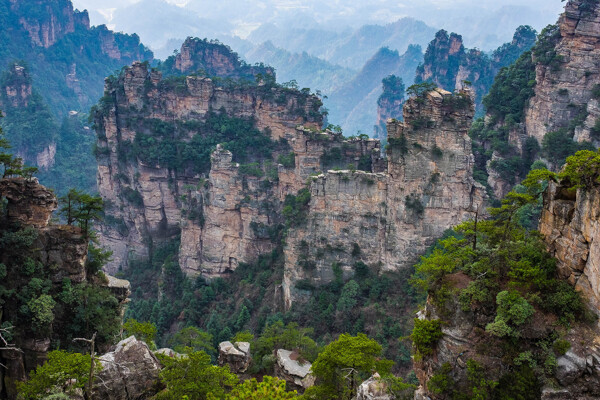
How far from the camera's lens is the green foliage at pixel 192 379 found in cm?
1587

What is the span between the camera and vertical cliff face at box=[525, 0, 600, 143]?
101 ft

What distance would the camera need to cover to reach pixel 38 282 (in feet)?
65.8

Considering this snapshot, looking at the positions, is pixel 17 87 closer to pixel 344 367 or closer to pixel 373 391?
pixel 344 367

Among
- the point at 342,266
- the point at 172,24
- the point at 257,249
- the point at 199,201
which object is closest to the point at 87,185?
the point at 199,201

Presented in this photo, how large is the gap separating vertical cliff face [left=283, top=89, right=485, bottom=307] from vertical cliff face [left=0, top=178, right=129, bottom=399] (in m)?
13.5

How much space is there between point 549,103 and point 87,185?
45.9 metres

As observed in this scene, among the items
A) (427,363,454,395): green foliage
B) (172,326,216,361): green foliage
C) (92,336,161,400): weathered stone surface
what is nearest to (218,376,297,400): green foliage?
(427,363,454,395): green foliage

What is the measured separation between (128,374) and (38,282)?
221 inches

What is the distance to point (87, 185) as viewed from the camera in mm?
59656

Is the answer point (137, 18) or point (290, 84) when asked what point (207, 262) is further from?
point (137, 18)

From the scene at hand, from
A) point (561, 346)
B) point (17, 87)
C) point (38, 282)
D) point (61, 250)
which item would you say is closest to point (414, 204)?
point (561, 346)

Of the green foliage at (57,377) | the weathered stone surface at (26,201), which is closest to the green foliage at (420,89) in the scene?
the weathered stone surface at (26,201)

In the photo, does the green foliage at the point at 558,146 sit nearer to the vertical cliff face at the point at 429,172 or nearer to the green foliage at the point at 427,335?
the vertical cliff face at the point at 429,172

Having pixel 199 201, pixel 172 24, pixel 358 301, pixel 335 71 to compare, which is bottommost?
pixel 358 301
